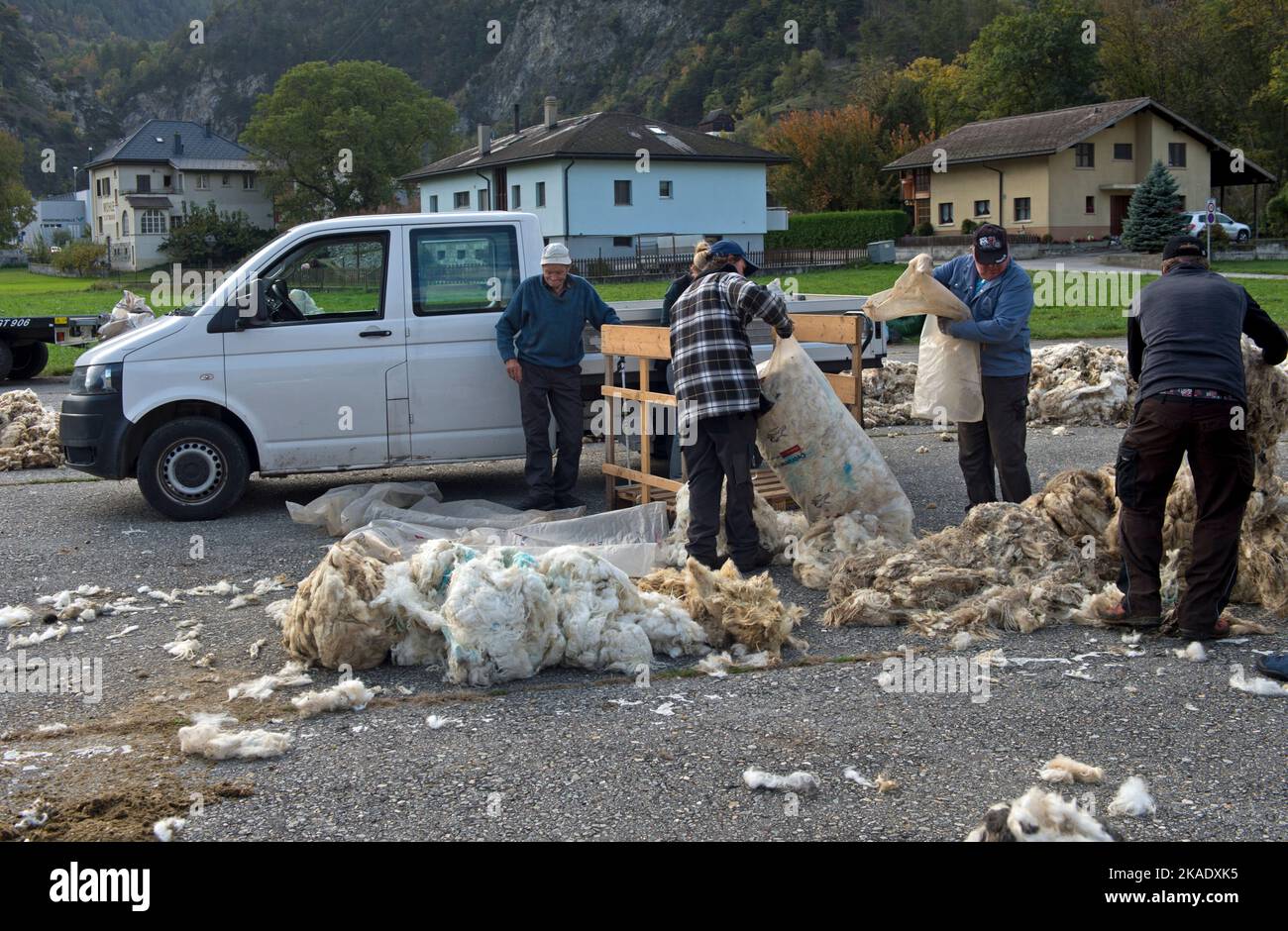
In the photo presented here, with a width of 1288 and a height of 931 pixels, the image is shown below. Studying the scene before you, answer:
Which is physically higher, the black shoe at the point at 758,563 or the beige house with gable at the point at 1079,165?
the beige house with gable at the point at 1079,165

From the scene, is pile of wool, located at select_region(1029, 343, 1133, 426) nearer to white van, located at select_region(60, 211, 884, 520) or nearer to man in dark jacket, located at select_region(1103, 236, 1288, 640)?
white van, located at select_region(60, 211, 884, 520)

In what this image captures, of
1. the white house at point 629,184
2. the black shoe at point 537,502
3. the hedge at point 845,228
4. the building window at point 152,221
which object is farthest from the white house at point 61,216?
the black shoe at point 537,502

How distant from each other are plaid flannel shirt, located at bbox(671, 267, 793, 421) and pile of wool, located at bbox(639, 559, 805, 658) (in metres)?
1.27

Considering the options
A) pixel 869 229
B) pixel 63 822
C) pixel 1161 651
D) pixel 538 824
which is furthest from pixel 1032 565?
pixel 869 229

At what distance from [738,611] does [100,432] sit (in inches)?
214

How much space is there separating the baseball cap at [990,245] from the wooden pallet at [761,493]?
1985mm

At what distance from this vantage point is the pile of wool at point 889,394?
47.9 ft

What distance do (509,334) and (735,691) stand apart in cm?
456

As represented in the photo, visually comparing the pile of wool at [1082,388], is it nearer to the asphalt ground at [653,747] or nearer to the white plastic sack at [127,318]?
the asphalt ground at [653,747]

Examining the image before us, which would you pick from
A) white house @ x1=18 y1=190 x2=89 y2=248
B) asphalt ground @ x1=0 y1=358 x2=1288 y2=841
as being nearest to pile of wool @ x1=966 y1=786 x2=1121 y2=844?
asphalt ground @ x1=0 y1=358 x2=1288 y2=841

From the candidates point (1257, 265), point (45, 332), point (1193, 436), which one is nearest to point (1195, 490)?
point (1193, 436)

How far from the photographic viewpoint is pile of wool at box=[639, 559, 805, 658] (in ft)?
20.6

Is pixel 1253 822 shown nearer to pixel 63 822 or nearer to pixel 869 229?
pixel 63 822

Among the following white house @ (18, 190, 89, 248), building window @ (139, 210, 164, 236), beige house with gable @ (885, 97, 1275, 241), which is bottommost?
beige house with gable @ (885, 97, 1275, 241)
